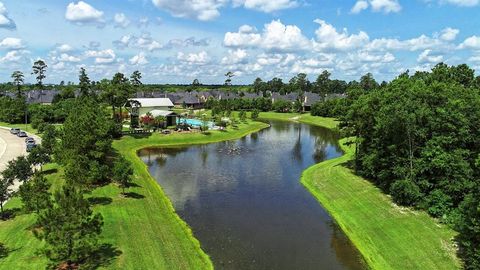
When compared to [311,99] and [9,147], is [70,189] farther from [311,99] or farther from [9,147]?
[311,99]

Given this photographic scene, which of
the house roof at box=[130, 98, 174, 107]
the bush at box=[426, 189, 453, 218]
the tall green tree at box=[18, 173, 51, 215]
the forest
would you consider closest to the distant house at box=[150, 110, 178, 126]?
the house roof at box=[130, 98, 174, 107]

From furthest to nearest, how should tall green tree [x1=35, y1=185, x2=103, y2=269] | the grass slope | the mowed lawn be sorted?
the grass slope, the mowed lawn, tall green tree [x1=35, y1=185, x2=103, y2=269]

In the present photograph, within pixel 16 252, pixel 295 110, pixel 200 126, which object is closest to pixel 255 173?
pixel 16 252

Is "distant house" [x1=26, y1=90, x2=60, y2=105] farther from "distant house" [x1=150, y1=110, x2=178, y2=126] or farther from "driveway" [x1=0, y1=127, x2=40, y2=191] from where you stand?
"driveway" [x1=0, y1=127, x2=40, y2=191]

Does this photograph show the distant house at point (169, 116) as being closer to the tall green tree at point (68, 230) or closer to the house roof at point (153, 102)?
the house roof at point (153, 102)

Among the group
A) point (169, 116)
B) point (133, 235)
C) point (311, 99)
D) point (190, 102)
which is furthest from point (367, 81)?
point (133, 235)

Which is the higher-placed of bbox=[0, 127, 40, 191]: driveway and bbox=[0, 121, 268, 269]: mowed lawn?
bbox=[0, 127, 40, 191]: driveway

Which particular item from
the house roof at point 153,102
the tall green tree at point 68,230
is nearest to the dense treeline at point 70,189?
the tall green tree at point 68,230
